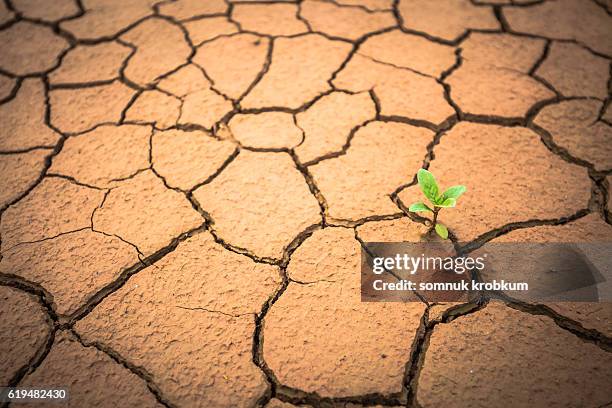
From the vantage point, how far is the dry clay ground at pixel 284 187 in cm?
136

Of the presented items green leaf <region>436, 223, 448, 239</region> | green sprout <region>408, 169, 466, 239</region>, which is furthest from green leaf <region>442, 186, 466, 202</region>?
green leaf <region>436, 223, 448, 239</region>

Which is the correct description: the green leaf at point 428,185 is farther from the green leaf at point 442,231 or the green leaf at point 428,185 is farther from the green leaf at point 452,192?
the green leaf at point 442,231

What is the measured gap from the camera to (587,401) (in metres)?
1.27

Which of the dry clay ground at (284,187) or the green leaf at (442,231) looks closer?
the dry clay ground at (284,187)

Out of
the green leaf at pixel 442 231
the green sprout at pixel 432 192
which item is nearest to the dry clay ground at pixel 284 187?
the green leaf at pixel 442 231

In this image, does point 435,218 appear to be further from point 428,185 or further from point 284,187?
point 284,187

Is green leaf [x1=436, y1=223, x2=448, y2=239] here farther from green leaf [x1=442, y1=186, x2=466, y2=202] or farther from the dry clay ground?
green leaf [x1=442, y1=186, x2=466, y2=202]

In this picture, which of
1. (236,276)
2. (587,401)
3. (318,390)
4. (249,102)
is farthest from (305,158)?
(587,401)

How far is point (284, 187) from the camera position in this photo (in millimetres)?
1808

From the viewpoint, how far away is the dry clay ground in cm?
136

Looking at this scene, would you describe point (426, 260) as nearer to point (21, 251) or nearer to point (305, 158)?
point (305, 158)

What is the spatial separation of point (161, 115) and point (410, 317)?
1.52m

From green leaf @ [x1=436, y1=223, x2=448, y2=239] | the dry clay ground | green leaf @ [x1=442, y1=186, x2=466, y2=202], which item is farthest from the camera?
green leaf @ [x1=436, y1=223, x2=448, y2=239]

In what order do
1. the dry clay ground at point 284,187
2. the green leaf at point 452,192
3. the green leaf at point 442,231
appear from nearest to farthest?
the dry clay ground at point 284,187
the green leaf at point 452,192
the green leaf at point 442,231
